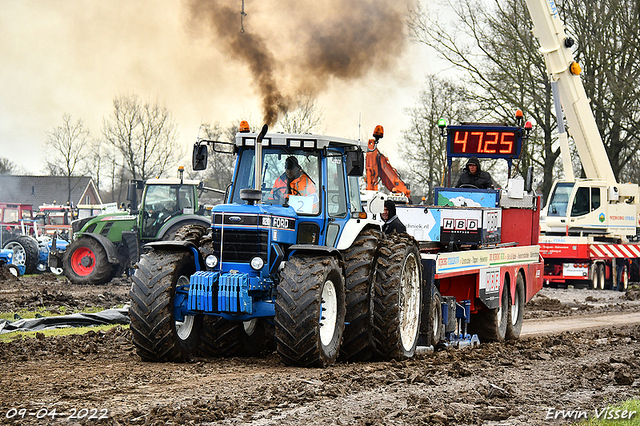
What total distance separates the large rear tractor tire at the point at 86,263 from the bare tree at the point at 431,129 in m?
19.0

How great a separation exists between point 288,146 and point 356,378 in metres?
2.79

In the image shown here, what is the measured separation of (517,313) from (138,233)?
11135 mm

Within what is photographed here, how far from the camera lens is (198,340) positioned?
364 inches

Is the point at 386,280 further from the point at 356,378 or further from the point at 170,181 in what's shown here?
the point at 170,181

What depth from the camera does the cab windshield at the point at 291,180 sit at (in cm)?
904

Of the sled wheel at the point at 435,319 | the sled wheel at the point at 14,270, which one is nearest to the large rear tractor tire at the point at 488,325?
the sled wheel at the point at 435,319

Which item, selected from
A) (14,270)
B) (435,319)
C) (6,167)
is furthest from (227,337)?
(6,167)

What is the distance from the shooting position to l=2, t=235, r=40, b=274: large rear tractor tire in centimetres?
2361

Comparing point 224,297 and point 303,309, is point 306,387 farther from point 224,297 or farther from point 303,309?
point 224,297

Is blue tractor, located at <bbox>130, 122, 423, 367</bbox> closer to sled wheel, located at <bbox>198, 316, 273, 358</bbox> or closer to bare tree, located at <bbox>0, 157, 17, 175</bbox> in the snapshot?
sled wheel, located at <bbox>198, 316, 273, 358</bbox>

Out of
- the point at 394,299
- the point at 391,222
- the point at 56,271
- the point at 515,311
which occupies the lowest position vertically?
the point at 56,271

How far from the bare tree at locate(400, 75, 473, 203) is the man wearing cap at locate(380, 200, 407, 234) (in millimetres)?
25037

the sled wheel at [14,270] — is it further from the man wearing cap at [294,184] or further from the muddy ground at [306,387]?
the man wearing cap at [294,184]

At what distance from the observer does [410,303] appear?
9977mm
